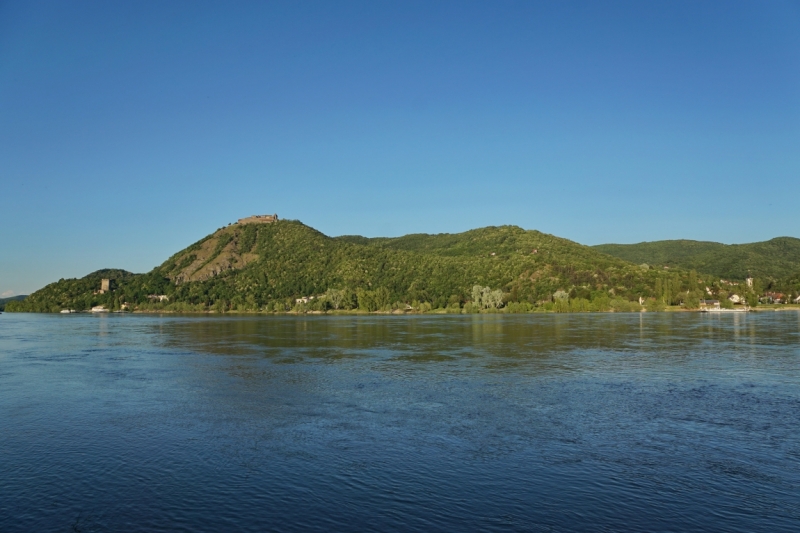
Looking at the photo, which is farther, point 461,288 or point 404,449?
point 461,288

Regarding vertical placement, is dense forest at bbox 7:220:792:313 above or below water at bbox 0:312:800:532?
above

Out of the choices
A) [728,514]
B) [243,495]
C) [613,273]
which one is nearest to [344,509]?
[243,495]

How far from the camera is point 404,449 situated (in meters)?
17.9

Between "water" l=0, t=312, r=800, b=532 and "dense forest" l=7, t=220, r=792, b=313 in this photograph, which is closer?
"water" l=0, t=312, r=800, b=532

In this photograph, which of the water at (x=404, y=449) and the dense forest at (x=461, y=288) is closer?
the water at (x=404, y=449)

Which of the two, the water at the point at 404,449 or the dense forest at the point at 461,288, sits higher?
the dense forest at the point at 461,288

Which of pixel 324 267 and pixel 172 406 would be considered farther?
pixel 324 267

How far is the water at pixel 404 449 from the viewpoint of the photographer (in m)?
13.2

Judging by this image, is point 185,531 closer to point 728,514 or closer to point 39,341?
point 728,514

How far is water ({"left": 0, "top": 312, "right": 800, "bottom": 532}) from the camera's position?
1321 cm

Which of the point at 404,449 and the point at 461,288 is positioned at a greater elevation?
the point at 461,288

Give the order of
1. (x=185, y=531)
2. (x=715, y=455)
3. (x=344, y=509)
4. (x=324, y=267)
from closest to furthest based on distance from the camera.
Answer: (x=185, y=531), (x=344, y=509), (x=715, y=455), (x=324, y=267)

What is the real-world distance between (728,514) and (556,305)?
137815mm

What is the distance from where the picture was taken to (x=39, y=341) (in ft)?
207
